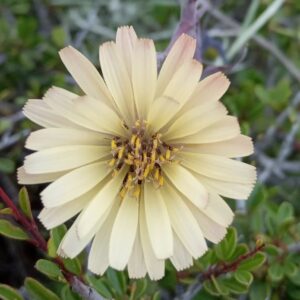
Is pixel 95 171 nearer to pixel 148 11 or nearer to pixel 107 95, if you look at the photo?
pixel 107 95

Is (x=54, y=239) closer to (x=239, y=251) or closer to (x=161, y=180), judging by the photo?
(x=161, y=180)

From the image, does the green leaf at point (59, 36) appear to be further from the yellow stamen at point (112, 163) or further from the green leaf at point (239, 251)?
the green leaf at point (239, 251)

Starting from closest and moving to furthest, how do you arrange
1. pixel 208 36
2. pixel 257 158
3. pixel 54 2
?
pixel 208 36 < pixel 257 158 < pixel 54 2

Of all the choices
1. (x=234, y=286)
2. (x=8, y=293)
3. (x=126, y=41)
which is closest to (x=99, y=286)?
(x=8, y=293)

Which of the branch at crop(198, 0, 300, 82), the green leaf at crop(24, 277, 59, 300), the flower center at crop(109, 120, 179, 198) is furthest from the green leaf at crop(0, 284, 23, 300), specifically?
the branch at crop(198, 0, 300, 82)

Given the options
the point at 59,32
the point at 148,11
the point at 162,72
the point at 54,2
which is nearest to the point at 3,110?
the point at 59,32

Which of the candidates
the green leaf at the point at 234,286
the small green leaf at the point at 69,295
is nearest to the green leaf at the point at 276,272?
the green leaf at the point at 234,286
